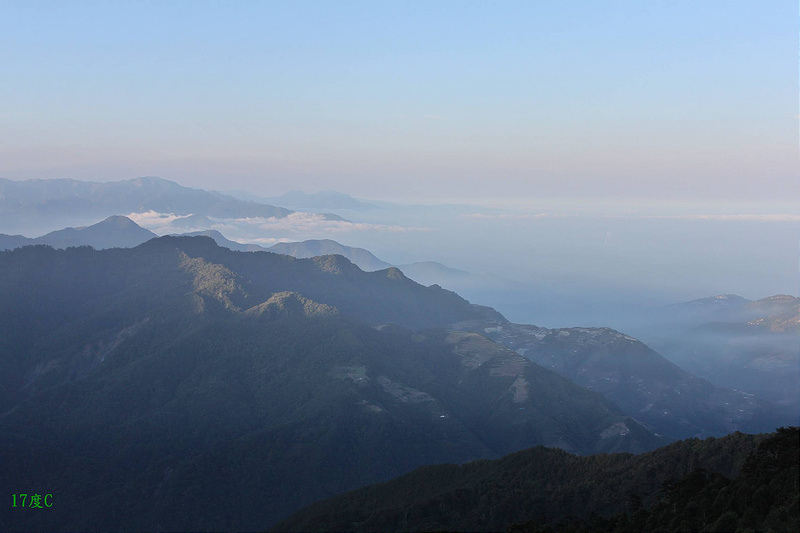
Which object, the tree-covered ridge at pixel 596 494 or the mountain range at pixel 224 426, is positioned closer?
the tree-covered ridge at pixel 596 494

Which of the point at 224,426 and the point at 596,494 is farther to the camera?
the point at 224,426

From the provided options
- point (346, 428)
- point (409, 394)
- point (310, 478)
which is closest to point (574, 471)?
point (310, 478)

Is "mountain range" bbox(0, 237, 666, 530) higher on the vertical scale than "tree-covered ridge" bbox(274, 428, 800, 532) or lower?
lower

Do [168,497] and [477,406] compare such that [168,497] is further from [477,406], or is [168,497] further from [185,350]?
[477,406]

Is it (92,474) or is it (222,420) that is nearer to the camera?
(92,474)

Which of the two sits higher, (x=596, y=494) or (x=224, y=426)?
(x=596, y=494)

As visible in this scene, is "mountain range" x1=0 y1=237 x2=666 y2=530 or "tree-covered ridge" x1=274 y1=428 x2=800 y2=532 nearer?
"tree-covered ridge" x1=274 y1=428 x2=800 y2=532

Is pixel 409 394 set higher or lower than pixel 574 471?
lower

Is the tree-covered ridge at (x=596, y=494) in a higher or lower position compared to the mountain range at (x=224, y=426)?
higher
